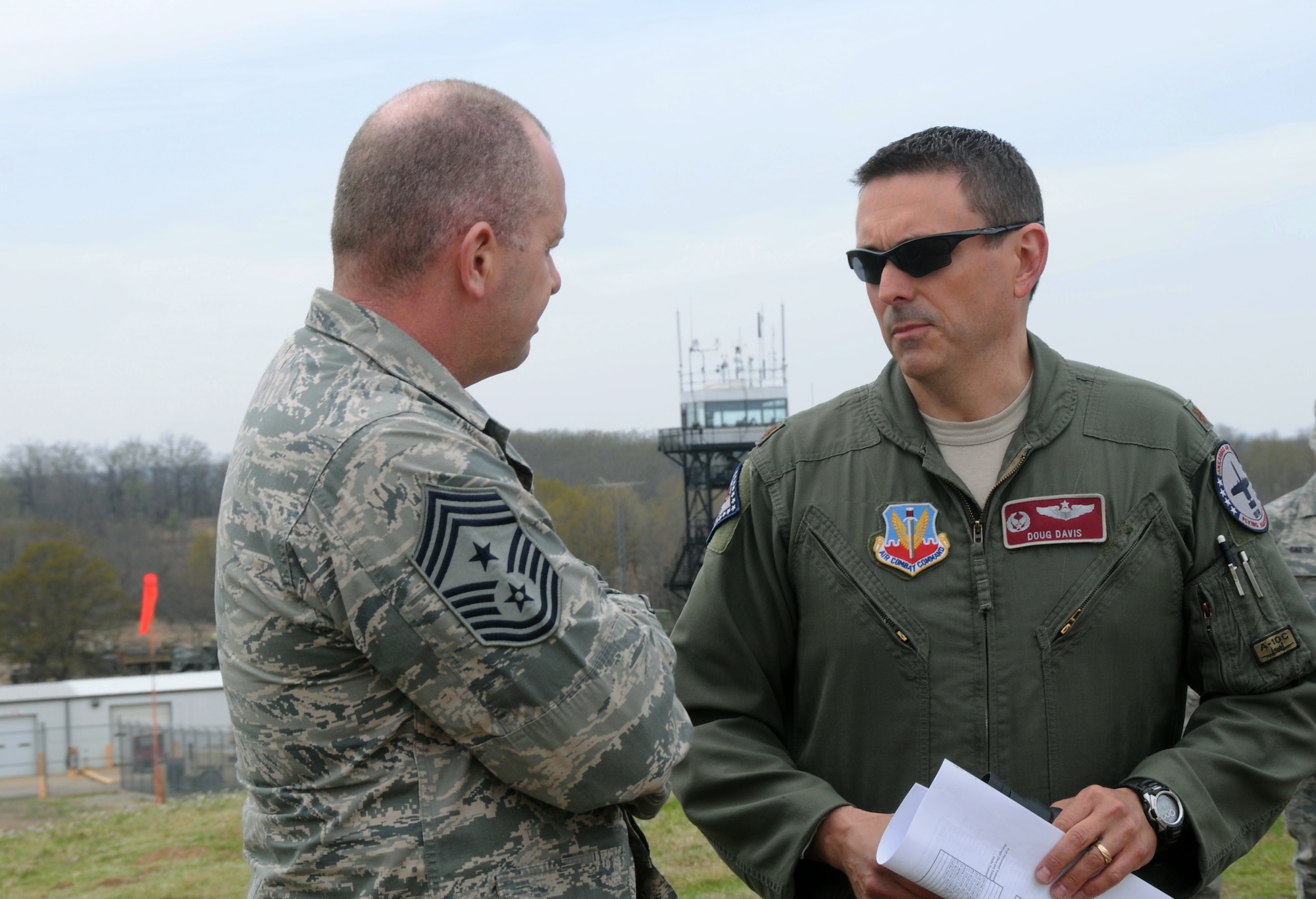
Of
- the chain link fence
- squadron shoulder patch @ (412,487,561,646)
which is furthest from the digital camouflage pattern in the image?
the chain link fence

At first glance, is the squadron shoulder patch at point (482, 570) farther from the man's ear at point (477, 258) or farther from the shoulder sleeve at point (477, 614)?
the man's ear at point (477, 258)

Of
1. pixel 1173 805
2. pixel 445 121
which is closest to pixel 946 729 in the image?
pixel 1173 805

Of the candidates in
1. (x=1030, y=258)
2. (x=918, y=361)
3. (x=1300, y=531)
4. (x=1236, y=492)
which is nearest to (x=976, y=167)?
(x=1030, y=258)

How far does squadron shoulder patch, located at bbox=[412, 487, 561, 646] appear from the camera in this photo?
172 centimetres

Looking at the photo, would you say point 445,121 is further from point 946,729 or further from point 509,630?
point 946,729

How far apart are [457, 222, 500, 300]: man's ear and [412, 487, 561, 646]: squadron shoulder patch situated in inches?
16.7

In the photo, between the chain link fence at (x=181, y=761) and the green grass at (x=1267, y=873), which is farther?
the chain link fence at (x=181, y=761)

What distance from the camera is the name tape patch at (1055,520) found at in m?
2.62

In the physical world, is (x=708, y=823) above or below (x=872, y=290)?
below

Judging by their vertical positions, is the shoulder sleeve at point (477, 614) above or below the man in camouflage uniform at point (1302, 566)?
above

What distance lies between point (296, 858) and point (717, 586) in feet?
4.08

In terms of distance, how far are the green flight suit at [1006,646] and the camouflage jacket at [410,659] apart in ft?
2.82

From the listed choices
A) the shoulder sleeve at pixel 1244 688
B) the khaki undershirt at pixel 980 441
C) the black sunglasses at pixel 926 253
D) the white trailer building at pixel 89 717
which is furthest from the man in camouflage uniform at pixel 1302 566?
the white trailer building at pixel 89 717

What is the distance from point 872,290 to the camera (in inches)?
109
